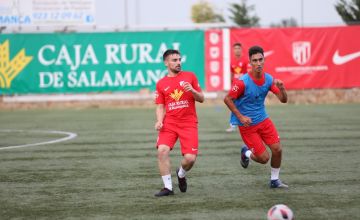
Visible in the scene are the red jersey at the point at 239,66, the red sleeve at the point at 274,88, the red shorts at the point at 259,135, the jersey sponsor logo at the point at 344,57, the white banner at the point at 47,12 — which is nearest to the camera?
the red sleeve at the point at 274,88

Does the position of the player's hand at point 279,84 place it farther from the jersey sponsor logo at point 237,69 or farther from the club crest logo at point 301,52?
the club crest logo at point 301,52

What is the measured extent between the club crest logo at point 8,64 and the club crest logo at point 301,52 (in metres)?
10.6

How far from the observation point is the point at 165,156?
25.6 ft

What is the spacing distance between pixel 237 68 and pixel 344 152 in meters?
6.23

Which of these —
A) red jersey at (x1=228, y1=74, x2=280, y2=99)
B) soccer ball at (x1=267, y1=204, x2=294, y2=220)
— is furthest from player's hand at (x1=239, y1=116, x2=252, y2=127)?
soccer ball at (x1=267, y1=204, x2=294, y2=220)

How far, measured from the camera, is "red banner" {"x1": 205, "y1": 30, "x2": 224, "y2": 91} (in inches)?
1005

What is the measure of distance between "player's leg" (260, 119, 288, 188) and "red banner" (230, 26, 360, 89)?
17395mm

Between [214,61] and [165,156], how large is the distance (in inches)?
708

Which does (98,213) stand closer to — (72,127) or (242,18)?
(72,127)

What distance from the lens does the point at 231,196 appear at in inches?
299

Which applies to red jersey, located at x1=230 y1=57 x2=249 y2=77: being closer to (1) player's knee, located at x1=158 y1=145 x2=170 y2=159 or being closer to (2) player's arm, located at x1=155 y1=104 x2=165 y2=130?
(2) player's arm, located at x1=155 y1=104 x2=165 y2=130

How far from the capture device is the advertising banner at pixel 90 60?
25391 mm

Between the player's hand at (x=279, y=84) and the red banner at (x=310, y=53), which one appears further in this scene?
the red banner at (x=310, y=53)

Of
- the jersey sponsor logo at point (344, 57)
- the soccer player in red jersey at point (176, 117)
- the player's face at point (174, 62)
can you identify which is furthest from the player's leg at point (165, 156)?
the jersey sponsor logo at point (344, 57)
